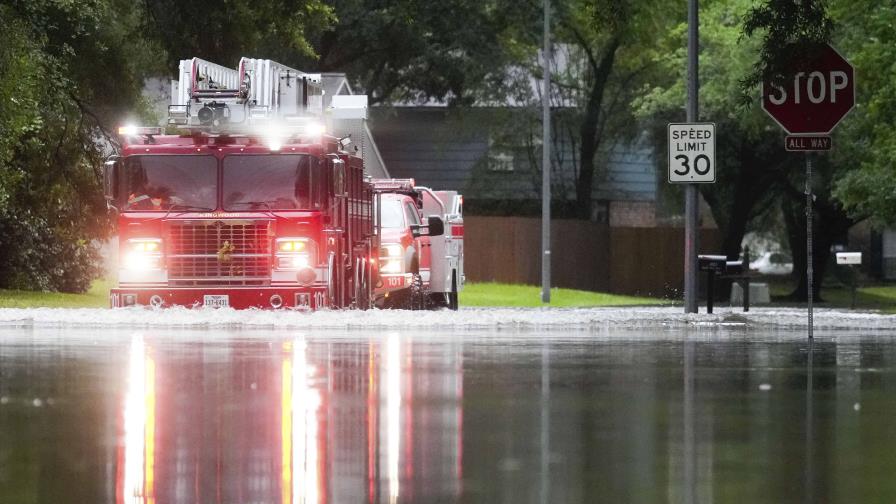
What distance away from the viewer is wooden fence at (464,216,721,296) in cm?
5928

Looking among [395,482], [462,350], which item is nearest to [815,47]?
[462,350]

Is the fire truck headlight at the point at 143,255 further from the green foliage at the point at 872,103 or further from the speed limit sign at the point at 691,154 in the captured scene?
the green foliage at the point at 872,103

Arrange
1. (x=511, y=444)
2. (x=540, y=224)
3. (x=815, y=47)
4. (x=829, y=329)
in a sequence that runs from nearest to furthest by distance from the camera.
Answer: (x=511, y=444)
(x=815, y=47)
(x=829, y=329)
(x=540, y=224)

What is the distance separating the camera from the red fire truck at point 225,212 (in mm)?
26531

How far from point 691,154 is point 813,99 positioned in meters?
5.06

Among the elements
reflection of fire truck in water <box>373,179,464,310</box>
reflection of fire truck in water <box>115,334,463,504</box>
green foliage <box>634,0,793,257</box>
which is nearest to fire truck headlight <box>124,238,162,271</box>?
reflection of fire truck in water <box>373,179,464,310</box>

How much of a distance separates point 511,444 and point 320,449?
1109mm

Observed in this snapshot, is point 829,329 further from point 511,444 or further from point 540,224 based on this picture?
point 540,224

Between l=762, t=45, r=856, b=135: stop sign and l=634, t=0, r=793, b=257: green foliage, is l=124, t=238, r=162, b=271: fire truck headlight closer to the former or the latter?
l=762, t=45, r=856, b=135: stop sign

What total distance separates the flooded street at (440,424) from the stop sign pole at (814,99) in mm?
3086

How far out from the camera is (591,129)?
6200cm

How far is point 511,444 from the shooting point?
11.1 m

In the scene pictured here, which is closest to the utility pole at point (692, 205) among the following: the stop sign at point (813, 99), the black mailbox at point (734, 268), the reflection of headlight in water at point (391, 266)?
the black mailbox at point (734, 268)

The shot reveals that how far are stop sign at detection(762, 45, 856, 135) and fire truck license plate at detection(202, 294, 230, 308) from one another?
7928 millimetres
